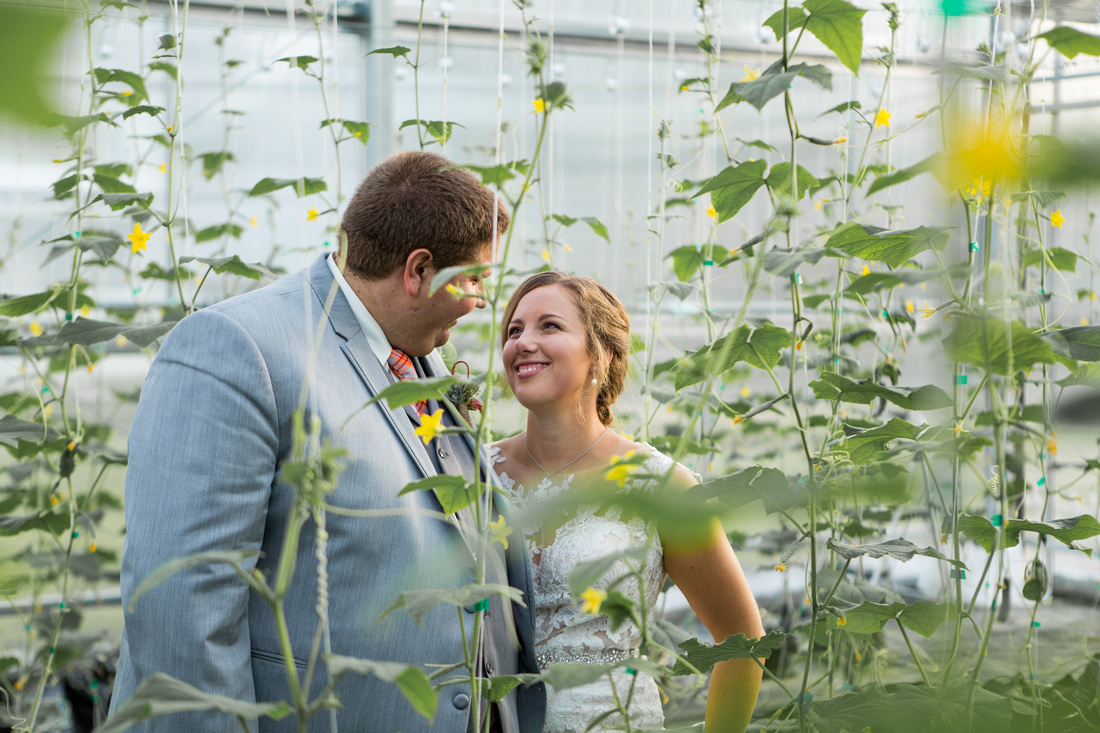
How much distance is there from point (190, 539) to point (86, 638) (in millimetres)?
1542

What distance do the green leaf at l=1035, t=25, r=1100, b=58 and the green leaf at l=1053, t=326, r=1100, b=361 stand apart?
0.96 feet

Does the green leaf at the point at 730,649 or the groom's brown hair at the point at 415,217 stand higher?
the groom's brown hair at the point at 415,217

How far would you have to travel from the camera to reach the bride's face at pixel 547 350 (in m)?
1.73

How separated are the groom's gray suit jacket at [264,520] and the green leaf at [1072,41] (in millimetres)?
767

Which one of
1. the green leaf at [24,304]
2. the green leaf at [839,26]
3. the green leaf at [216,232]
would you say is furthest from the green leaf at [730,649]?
the green leaf at [216,232]

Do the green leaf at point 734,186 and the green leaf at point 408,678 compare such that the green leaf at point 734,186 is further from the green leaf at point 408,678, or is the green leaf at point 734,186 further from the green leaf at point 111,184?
the green leaf at point 111,184

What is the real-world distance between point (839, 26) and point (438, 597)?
25.8 inches

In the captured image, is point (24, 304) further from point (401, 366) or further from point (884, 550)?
point (884, 550)

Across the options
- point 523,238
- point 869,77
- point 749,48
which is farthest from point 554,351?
point 869,77

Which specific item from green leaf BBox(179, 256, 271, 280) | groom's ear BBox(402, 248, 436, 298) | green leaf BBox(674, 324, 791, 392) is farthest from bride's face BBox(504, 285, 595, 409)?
green leaf BBox(674, 324, 791, 392)

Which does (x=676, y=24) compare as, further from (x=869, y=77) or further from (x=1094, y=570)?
(x=1094, y=570)

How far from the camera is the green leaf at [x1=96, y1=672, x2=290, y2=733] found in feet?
1.55

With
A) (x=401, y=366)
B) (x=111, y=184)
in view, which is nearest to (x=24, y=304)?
(x=111, y=184)

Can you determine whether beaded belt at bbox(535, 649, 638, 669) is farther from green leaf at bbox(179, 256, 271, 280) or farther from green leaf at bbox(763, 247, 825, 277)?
green leaf at bbox(763, 247, 825, 277)
